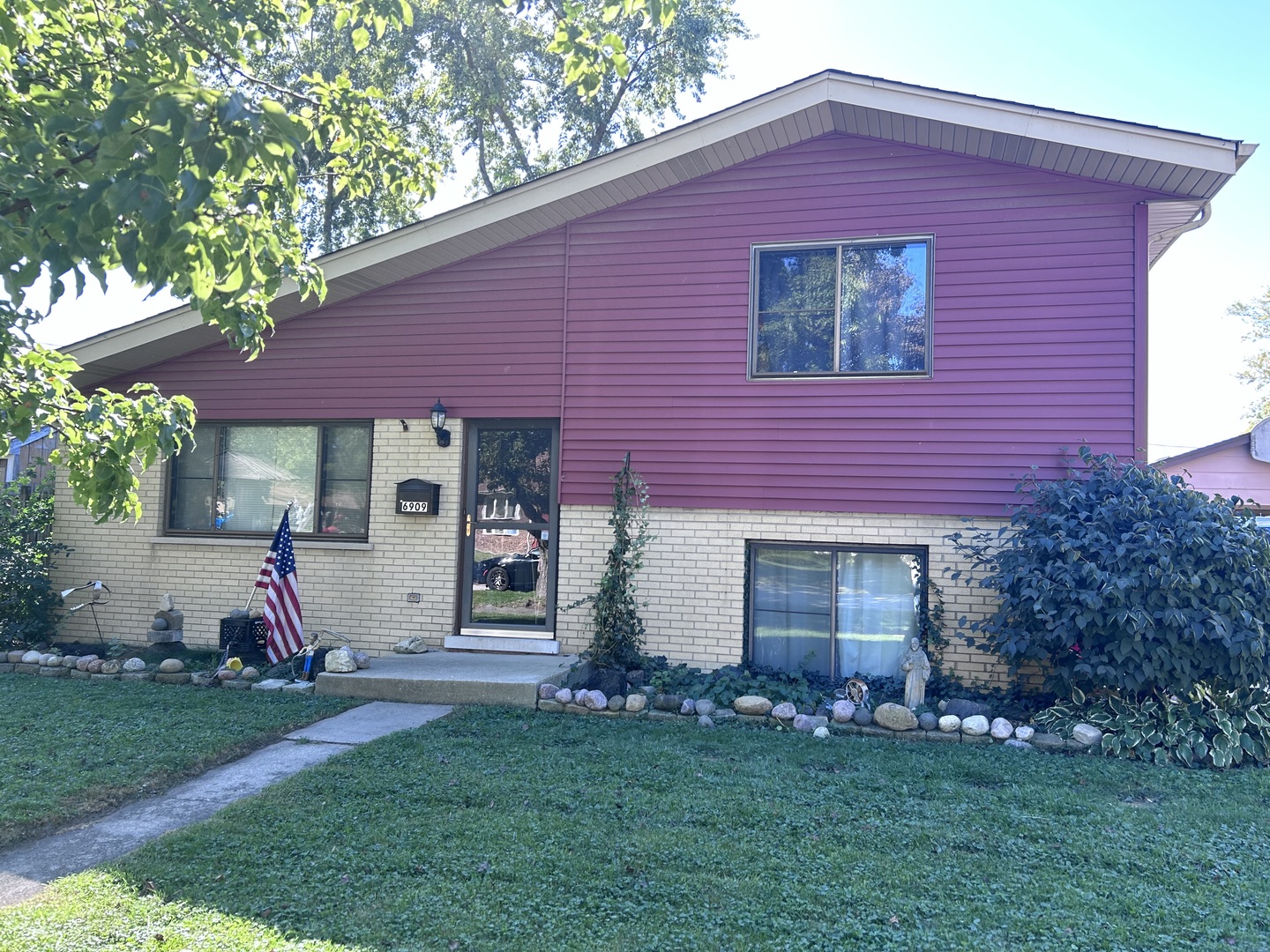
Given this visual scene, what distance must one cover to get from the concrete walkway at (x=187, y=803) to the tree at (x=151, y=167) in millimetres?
1708

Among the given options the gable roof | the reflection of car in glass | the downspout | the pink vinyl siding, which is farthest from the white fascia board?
the reflection of car in glass

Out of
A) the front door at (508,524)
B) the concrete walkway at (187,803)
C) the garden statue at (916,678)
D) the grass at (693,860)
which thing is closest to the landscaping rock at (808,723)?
the grass at (693,860)

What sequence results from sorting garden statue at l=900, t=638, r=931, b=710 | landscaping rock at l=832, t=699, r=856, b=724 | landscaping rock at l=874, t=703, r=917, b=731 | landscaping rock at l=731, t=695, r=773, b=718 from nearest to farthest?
landscaping rock at l=874, t=703, r=917, b=731 → landscaping rock at l=832, t=699, r=856, b=724 → landscaping rock at l=731, t=695, r=773, b=718 → garden statue at l=900, t=638, r=931, b=710

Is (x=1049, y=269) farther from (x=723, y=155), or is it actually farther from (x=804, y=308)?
(x=723, y=155)

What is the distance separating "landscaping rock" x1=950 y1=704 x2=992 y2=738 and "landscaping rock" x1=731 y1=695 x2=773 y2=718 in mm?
1440

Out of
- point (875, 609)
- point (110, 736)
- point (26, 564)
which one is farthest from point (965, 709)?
point (26, 564)

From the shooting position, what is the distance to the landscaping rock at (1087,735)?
20.5 feet

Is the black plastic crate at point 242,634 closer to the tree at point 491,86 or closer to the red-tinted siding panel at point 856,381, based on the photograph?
the red-tinted siding panel at point 856,381

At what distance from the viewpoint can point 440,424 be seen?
8.93m

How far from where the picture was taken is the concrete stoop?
7.25m

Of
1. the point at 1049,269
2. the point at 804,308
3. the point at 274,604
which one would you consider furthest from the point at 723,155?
the point at 274,604

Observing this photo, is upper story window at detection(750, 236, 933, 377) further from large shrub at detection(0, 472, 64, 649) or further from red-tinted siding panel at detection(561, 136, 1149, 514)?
large shrub at detection(0, 472, 64, 649)

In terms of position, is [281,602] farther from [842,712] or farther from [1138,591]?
[1138,591]

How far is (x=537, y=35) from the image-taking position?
755 inches
